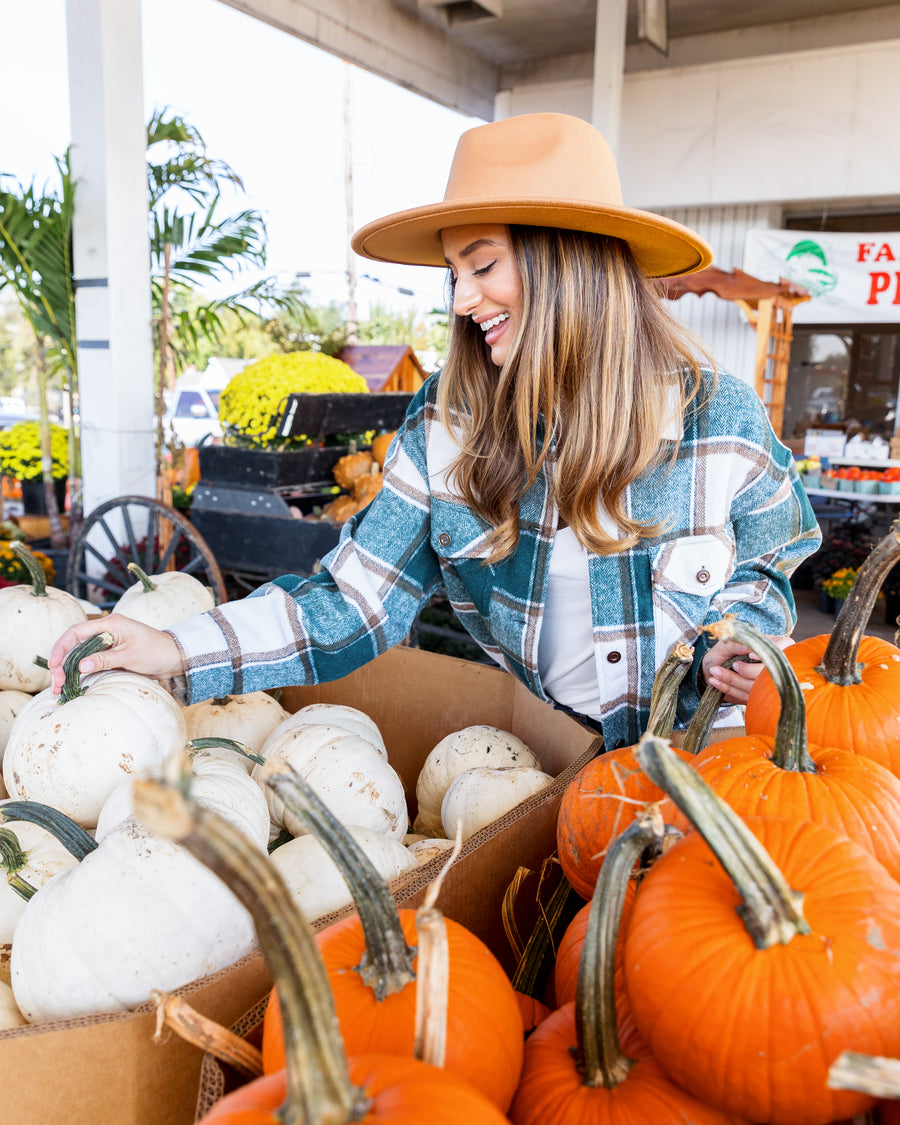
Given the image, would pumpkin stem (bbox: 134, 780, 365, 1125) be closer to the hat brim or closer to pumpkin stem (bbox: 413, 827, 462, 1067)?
pumpkin stem (bbox: 413, 827, 462, 1067)

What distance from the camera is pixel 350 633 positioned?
59.3 inches

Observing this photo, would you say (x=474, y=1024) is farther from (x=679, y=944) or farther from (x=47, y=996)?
(x=47, y=996)

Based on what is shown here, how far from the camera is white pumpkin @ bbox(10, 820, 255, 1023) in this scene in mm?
864

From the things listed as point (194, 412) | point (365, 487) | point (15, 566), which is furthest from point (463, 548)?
point (194, 412)

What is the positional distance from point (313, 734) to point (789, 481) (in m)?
0.92

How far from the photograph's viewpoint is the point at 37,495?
5.03m

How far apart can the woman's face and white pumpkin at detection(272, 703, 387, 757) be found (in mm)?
684

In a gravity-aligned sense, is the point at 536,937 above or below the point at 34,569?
below

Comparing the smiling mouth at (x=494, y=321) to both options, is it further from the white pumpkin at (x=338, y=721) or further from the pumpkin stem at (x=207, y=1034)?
the pumpkin stem at (x=207, y=1034)

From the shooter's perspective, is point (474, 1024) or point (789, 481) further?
point (789, 481)

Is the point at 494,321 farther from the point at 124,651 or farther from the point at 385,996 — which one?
the point at 385,996

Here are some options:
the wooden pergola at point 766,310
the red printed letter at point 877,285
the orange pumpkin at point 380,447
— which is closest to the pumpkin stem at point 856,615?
the orange pumpkin at point 380,447

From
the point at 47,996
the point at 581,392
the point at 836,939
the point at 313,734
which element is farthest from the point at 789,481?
the point at 47,996

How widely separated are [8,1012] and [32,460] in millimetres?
4513
